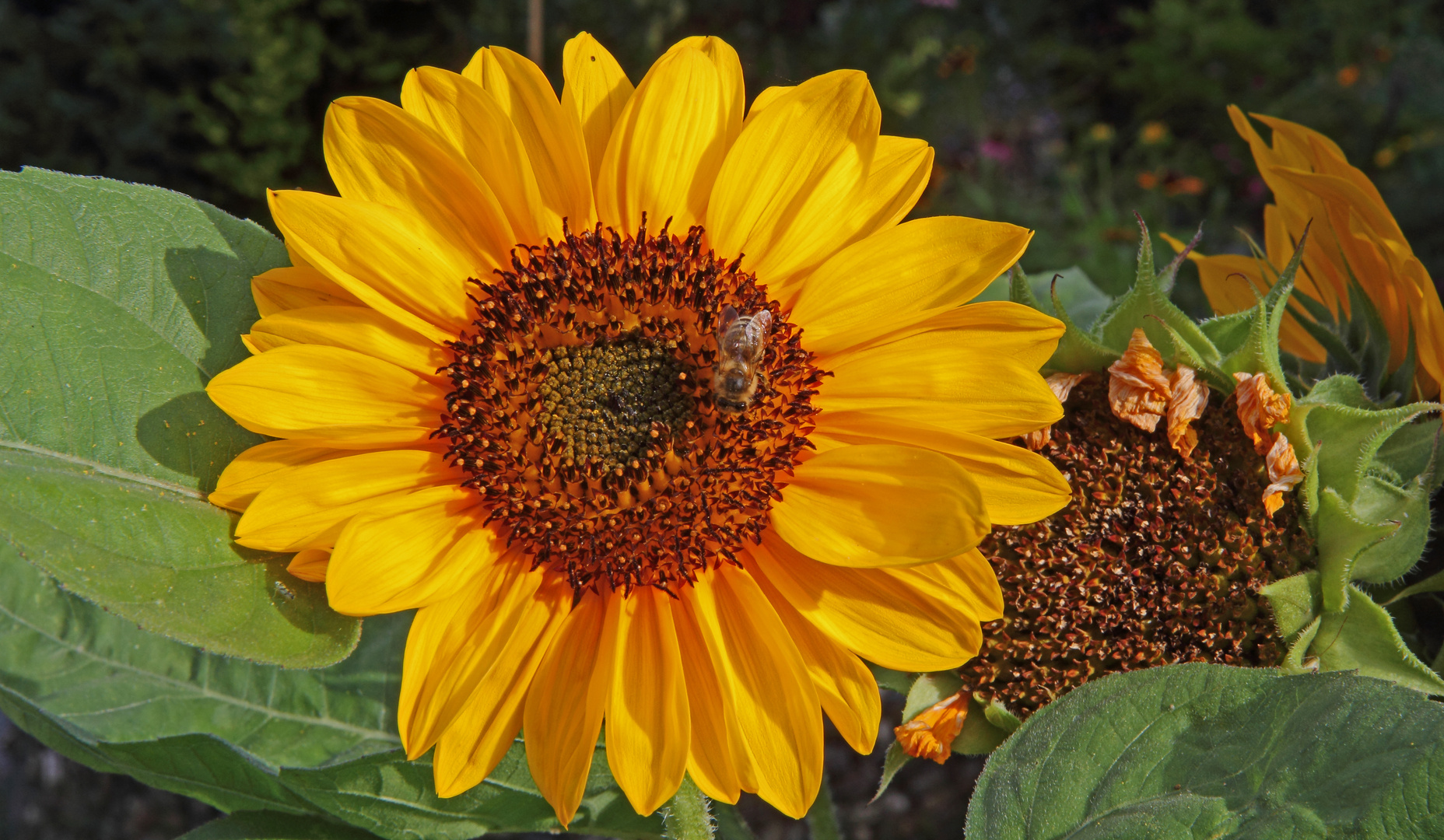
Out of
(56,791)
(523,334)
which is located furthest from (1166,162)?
(56,791)

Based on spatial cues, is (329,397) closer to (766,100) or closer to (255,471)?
(255,471)

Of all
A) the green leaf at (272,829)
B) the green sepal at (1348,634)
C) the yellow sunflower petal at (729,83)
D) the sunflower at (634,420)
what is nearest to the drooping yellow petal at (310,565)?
the sunflower at (634,420)

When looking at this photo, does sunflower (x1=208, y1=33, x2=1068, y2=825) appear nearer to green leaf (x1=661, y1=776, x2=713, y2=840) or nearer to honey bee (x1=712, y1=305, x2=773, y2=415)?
honey bee (x1=712, y1=305, x2=773, y2=415)

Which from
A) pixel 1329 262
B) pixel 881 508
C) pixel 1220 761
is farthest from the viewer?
pixel 1329 262

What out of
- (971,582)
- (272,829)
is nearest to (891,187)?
(971,582)

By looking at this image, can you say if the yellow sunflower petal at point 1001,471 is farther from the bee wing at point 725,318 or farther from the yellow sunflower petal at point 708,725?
the yellow sunflower petal at point 708,725
